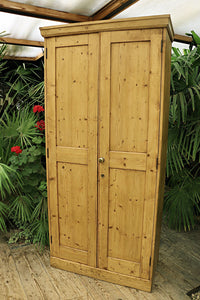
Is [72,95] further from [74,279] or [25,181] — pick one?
[74,279]

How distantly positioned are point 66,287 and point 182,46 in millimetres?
3078

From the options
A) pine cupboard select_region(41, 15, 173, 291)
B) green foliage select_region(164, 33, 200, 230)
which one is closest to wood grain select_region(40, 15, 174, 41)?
pine cupboard select_region(41, 15, 173, 291)

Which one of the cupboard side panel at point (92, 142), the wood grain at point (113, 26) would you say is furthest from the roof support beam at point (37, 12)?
the cupboard side panel at point (92, 142)

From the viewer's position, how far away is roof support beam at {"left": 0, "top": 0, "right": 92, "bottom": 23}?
225 cm

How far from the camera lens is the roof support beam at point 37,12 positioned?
225cm

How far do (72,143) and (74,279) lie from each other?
47.1 inches

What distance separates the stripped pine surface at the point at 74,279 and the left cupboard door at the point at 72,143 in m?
0.20

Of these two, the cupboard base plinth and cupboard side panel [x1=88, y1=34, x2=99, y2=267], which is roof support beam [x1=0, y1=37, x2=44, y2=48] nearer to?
cupboard side panel [x1=88, y1=34, x2=99, y2=267]

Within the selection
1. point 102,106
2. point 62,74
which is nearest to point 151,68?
point 102,106

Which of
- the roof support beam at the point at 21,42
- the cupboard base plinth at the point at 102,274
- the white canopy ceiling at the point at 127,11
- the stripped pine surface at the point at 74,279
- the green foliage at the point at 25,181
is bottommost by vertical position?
the stripped pine surface at the point at 74,279

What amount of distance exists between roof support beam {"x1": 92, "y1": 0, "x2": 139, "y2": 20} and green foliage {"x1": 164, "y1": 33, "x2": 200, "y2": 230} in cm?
66

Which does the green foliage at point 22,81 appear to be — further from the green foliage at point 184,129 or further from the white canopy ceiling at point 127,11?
the green foliage at point 184,129

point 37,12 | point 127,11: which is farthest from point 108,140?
point 37,12

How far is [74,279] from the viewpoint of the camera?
7.51 feet
